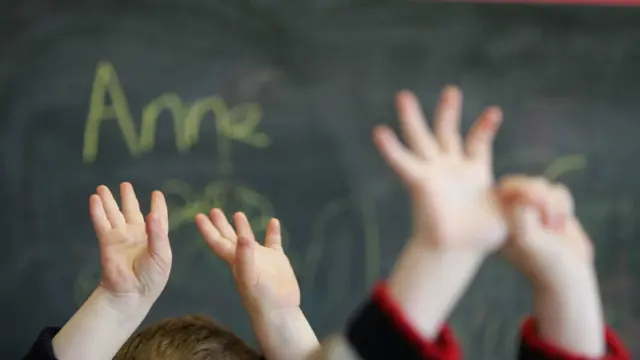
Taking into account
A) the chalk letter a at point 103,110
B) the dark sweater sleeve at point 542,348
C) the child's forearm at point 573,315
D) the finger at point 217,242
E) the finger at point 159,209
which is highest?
the chalk letter a at point 103,110

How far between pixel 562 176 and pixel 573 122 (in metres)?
0.09

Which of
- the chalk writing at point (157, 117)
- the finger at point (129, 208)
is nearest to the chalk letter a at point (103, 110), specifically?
the chalk writing at point (157, 117)

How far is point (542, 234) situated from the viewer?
1.57 ft

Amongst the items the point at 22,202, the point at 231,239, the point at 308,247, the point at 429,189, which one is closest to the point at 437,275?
the point at 429,189

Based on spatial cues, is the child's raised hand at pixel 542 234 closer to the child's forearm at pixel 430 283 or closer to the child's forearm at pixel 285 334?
the child's forearm at pixel 430 283

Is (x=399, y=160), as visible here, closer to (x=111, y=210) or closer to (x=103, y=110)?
(x=111, y=210)

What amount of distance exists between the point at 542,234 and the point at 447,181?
0.08 metres

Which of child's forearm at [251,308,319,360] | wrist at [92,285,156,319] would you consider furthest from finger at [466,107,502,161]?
wrist at [92,285,156,319]

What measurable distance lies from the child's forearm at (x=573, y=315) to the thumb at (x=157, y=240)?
30cm

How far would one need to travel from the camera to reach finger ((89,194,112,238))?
638 millimetres

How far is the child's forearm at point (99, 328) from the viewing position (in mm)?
603

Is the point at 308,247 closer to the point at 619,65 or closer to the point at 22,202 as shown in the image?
the point at 22,202

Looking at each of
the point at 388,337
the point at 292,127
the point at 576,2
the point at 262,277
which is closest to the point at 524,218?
the point at 388,337

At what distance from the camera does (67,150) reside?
1041 mm
